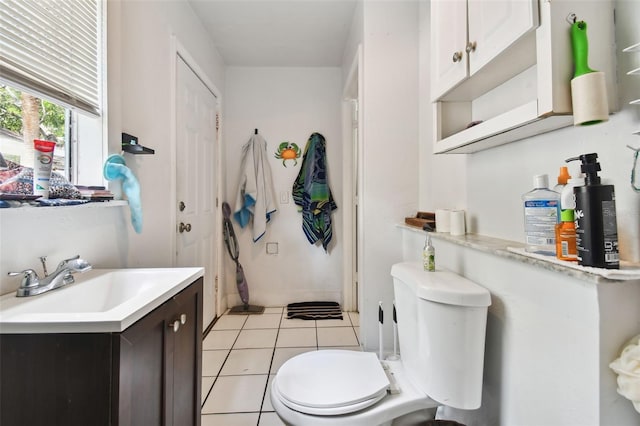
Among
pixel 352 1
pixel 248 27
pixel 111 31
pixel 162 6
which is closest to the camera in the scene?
pixel 111 31

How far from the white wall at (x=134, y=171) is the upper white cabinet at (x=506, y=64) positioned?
1346 mm

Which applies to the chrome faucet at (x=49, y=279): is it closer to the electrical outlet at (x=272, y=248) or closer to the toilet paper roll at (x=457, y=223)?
the toilet paper roll at (x=457, y=223)

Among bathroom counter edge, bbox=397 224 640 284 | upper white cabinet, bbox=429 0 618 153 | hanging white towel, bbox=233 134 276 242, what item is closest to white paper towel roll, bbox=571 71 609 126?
upper white cabinet, bbox=429 0 618 153

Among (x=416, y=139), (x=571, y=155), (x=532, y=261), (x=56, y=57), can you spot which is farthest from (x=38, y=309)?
(x=416, y=139)

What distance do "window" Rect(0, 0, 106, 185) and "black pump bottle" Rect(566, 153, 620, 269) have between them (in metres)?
1.48

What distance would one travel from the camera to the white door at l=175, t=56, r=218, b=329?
1.84 metres

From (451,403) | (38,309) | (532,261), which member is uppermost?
(532,261)

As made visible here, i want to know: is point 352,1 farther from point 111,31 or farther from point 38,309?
point 38,309

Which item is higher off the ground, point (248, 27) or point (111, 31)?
point (248, 27)

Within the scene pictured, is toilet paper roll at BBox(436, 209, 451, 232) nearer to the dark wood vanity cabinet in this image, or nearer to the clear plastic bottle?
the clear plastic bottle

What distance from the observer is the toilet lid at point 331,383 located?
88cm

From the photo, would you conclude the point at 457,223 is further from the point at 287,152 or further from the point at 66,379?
the point at 287,152

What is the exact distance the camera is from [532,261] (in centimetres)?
73

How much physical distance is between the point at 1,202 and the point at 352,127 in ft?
7.92
